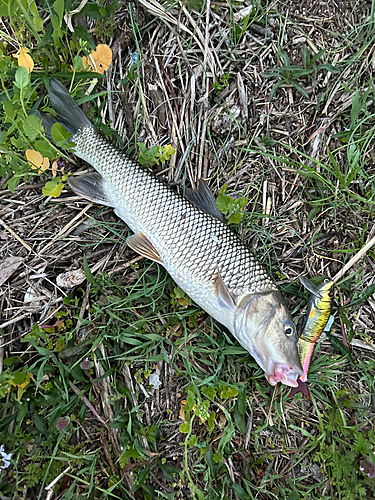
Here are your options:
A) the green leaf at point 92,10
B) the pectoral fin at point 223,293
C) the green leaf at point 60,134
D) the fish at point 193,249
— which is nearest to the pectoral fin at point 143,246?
the fish at point 193,249

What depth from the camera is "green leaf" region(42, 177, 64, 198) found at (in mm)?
3020

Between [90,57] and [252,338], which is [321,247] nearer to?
[252,338]

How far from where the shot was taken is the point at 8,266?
319 cm

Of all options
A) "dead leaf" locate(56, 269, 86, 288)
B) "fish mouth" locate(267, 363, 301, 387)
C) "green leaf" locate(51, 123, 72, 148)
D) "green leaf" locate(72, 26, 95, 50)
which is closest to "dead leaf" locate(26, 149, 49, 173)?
"green leaf" locate(51, 123, 72, 148)

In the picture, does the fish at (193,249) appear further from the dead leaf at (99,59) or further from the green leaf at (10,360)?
the green leaf at (10,360)

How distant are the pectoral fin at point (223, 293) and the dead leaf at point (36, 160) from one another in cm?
187

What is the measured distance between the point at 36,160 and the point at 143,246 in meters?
1.23

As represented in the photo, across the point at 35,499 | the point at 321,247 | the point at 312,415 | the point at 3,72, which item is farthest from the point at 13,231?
the point at 312,415

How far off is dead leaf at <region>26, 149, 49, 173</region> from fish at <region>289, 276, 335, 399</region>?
8.34ft

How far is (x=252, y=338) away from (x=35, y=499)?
241 centimetres

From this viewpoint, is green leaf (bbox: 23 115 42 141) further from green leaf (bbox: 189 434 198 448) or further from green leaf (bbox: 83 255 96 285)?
green leaf (bbox: 189 434 198 448)

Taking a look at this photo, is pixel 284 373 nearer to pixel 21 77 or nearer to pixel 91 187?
pixel 91 187

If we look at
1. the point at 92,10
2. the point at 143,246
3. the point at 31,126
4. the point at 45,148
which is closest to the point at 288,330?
the point at 143,246

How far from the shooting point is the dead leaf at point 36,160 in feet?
9.70
